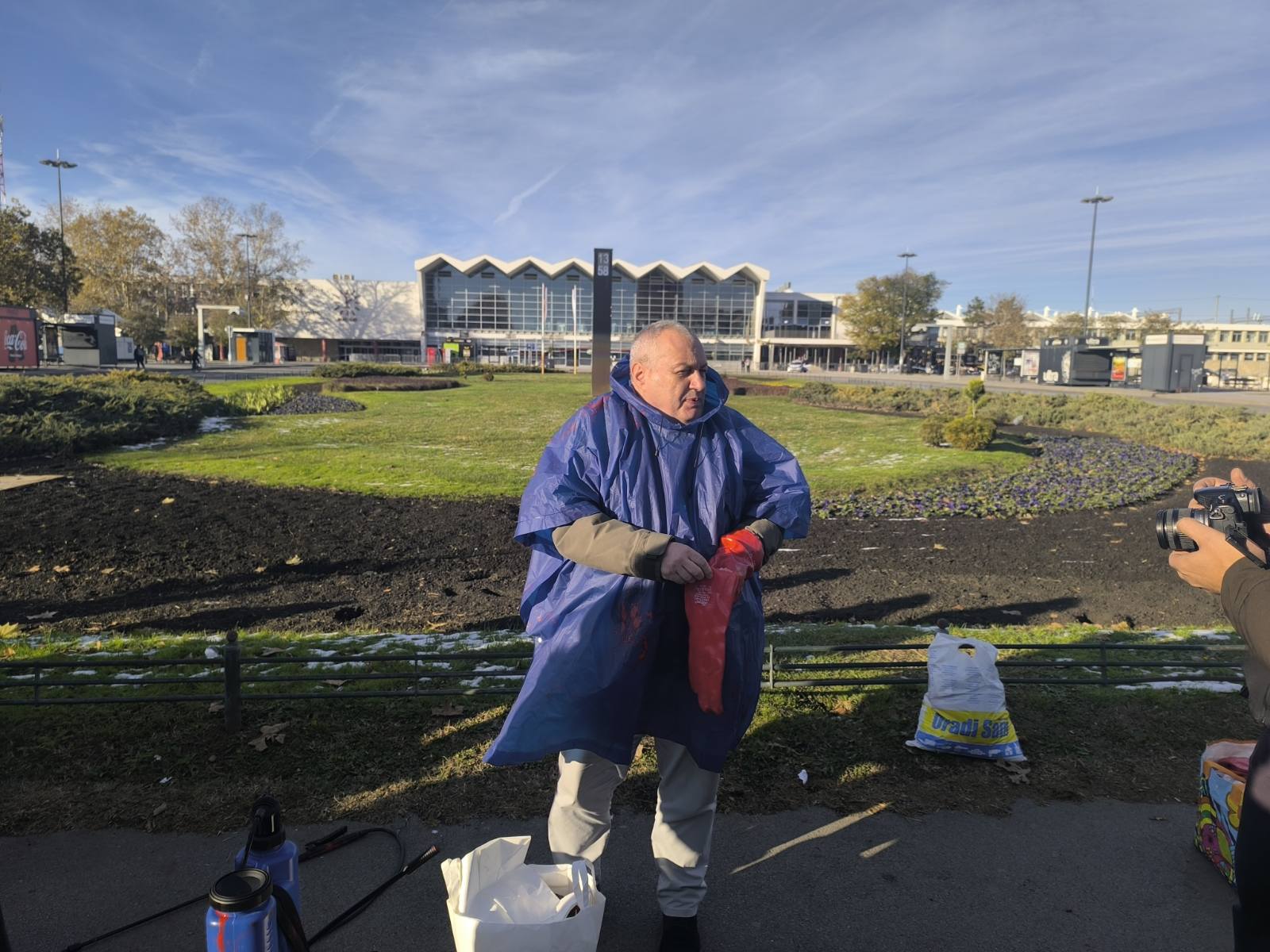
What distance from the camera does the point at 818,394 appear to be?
3009 centimetres

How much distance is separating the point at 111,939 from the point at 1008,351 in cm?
7150

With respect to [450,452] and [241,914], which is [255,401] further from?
[241,914]

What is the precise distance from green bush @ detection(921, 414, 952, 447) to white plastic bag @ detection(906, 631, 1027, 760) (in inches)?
543

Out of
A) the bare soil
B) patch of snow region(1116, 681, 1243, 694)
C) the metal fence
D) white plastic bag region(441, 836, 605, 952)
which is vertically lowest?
the bare soil

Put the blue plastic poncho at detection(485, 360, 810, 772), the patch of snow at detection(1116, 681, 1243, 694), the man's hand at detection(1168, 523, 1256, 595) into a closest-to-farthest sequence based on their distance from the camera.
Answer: the man's hand at detection(1168, 523, 1256, 595) < the blue plastic poncho at detection(485, 360, 810, 772) < the patch of snow at detection(1116, 681, 1243, 694)

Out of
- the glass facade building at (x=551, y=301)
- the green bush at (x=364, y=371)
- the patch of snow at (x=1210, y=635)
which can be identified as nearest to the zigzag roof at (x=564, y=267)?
the glass facade building at (x=551, y=301)

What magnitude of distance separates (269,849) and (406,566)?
219 inches

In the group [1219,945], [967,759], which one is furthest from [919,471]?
[1219,945]

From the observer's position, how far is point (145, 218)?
216 ft

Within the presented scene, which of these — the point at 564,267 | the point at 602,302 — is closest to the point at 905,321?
the point at 564,267

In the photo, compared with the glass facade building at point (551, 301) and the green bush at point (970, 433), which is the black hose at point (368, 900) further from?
the glass facade building at point (551, 301)

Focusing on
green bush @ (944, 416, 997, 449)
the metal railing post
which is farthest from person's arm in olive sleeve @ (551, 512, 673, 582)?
green bush @ (944, 416, 997, 449)

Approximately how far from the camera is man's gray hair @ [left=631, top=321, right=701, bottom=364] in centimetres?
241

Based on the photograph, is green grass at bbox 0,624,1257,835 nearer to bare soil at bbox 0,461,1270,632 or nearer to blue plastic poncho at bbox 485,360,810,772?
blue plastic poncho at bbox 485,360,810,772
